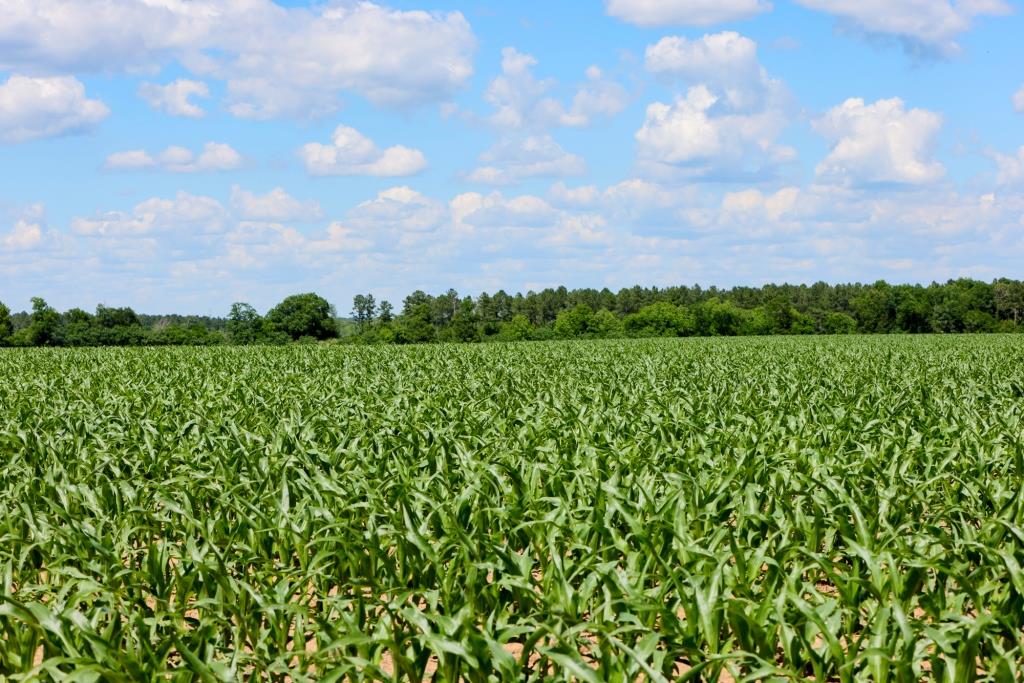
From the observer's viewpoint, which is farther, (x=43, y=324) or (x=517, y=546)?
(x=43, y=324)

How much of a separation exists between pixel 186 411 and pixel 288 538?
743cm

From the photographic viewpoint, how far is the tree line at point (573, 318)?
295ft

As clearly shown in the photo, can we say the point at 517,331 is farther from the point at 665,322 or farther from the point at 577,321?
the point at 665,322

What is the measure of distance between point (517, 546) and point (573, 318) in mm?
99032

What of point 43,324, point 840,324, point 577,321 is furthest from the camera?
point 840,324

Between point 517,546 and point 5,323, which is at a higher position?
point 5,323

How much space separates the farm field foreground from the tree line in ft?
230

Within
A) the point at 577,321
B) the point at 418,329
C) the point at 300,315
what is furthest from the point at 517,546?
the point at 300,315

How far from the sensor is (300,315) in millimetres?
114750


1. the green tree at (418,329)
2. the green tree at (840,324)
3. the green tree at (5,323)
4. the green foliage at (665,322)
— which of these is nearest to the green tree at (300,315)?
the green tree at (418,329)

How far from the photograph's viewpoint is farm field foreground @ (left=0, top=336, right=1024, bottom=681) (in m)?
4.40

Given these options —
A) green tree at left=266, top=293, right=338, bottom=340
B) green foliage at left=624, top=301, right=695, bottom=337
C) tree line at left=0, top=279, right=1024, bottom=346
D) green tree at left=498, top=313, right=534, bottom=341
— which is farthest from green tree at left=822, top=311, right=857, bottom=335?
green tree at left=266, top=293, right=338, bottom=340

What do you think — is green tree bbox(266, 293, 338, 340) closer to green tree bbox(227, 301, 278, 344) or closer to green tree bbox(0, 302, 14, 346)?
green tree bbox(227, 301, 278, 344)

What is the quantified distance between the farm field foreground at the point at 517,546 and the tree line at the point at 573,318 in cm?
7001
